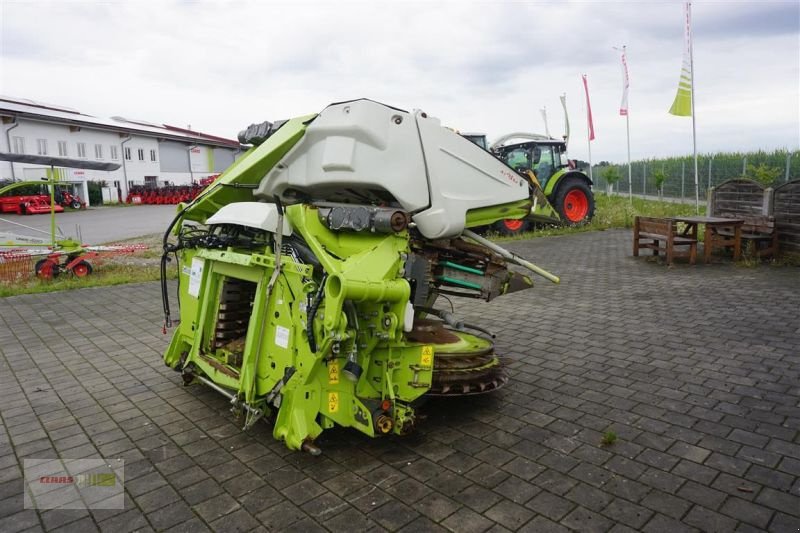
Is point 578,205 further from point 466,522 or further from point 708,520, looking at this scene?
point 466,522

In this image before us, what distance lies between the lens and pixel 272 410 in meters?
3.86

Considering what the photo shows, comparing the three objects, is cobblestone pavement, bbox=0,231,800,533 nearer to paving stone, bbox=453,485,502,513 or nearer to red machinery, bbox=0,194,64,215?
paving stone, bbox=453,485,502,513

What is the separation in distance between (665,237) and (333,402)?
829 centimetres

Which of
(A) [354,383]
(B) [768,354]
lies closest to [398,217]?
(A) [354,383]

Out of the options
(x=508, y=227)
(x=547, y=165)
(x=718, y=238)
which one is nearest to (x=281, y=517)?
(x=718, y=238)

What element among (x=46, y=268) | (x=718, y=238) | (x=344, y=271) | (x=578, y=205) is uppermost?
(x=578, y=205)

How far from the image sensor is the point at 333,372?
3334 mm

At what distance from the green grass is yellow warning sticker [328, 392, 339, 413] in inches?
276

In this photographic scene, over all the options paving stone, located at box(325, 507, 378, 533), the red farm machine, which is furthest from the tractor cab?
paving stone, located at box(325, 507, 378, 533)

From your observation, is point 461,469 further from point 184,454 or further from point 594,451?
point 184,454

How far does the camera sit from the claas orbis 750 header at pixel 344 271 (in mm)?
3320

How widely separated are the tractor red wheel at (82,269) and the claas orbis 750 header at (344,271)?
615cm

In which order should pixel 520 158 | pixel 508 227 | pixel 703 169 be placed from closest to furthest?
pixel 508 227, pixel 520 158, pixel 703 169

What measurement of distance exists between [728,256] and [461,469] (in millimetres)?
8887
